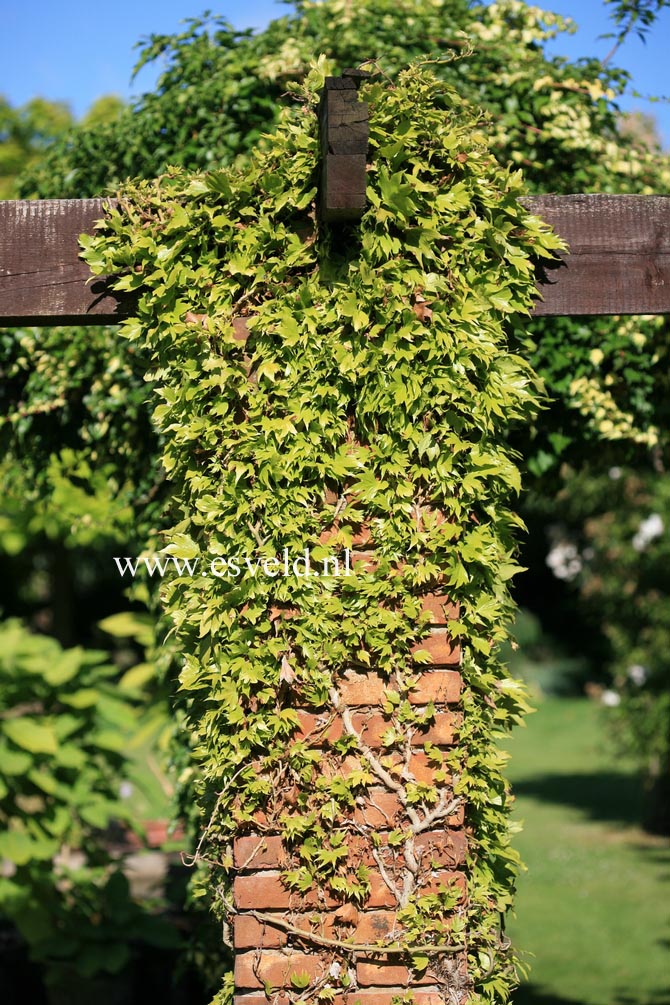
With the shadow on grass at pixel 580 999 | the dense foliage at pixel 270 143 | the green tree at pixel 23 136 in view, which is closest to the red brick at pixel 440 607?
the dense foliage at pixel 270 143

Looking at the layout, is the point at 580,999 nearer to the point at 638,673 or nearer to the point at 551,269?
the point at 551,269

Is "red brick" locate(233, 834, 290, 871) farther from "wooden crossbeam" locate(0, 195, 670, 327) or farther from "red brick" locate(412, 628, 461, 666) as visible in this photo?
"wooden crossbeam" locate(0, 195, 670, 327)

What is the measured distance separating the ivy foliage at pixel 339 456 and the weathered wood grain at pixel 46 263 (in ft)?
0.51

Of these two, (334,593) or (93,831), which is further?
(93,831)

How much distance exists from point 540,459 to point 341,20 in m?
1.95

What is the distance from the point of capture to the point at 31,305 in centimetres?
268

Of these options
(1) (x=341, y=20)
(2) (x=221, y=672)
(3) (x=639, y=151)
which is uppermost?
(1) (x=341, y=20)

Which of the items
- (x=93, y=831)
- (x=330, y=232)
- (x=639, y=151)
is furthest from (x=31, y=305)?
(x=93, y=831)

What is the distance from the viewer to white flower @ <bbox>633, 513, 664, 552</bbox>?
29.1ft

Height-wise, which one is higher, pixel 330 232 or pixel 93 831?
pixel 330 232

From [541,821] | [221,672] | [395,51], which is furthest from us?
[541,821]

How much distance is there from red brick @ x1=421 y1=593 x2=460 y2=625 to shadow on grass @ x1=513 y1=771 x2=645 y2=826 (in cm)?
864

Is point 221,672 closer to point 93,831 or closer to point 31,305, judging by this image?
point 31,305

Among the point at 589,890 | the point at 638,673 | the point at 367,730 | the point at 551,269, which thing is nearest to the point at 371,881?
the point at 367,730
